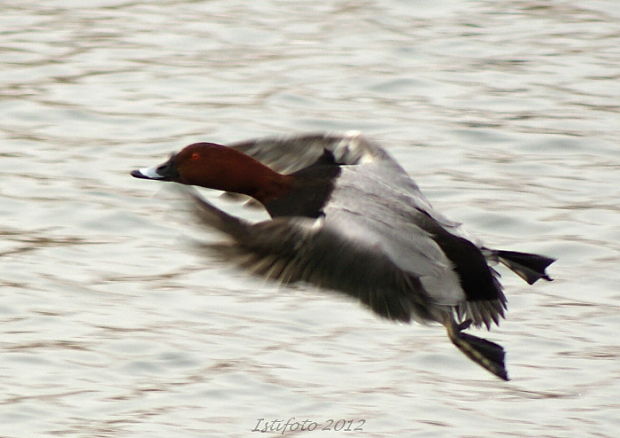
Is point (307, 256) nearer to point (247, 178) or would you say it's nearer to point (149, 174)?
point (247, 178)

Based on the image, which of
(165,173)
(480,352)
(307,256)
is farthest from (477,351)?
(165,173)

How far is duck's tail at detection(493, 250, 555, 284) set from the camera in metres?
5.59

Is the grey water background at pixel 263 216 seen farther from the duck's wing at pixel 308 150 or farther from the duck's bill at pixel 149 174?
the duck's wing at pixel 308 150

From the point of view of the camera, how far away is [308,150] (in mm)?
5926

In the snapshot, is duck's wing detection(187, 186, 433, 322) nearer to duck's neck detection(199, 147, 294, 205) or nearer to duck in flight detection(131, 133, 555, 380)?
duck in flight detection(131, 133, 555, 380)

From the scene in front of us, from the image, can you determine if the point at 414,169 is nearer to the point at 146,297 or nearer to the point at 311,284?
the point at 146,297

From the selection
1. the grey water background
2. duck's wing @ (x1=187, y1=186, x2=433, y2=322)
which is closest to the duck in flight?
duck's wing @ (x1=187, y1=186, x2=433, y2=322)

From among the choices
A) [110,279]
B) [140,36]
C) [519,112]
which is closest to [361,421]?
[110,279]

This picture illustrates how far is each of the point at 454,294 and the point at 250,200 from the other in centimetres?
93

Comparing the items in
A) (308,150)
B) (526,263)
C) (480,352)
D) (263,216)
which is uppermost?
(308,150)

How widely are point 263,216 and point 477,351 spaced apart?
242 cm

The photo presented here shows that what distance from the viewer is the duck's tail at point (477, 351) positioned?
543 cm

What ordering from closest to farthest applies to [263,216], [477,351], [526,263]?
[477,351] < [526,263] < [263,216]

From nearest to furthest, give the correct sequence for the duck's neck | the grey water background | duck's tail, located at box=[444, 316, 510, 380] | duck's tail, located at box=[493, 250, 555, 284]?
the duck's neck
duck's tail, located at box=[444, 316, 510, 380]
duck's tail, located at box=[493, 250, 555, 284]
the grey water background
